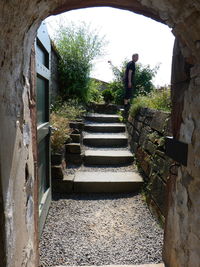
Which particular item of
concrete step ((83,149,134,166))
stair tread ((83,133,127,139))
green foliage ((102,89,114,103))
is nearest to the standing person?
stair tread ((83,133,127,139))

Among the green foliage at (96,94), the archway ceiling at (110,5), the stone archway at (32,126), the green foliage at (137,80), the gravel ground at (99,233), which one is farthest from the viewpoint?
the green foliage at (137,80)

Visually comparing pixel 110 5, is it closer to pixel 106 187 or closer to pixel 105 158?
pixel 106 187

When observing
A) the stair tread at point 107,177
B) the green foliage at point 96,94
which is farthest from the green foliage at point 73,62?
the stair tread at point 107,177

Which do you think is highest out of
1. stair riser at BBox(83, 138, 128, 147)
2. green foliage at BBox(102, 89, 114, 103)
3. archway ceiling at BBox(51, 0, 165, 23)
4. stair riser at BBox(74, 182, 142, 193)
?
archway ceiling at BBox(51, 0, 165, 23)

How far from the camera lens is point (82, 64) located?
7.44m

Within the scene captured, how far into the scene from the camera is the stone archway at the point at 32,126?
1088 millimetres

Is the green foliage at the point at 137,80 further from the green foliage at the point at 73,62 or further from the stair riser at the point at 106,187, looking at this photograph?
the stair riser at the point at 106,187

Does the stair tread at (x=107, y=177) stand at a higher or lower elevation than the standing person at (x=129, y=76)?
lower

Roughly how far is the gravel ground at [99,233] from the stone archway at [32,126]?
476 millimetres

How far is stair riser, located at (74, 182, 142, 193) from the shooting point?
3841 mm

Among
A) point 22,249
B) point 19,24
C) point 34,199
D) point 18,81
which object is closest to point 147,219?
point 34,199

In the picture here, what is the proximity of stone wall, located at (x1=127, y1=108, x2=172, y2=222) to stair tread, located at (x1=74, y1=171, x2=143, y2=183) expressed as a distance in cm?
19

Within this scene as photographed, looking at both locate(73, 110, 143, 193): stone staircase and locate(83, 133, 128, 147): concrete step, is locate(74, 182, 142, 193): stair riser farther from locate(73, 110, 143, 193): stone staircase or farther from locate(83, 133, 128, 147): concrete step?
locate(83, 133, 128, 147): concrete step

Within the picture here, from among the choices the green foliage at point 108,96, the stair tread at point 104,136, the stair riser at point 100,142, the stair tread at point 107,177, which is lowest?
the stair tread at point 107,177
